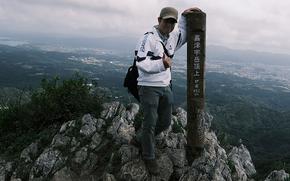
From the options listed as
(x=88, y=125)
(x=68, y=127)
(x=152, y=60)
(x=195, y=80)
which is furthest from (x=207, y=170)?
(x=68, y=127)

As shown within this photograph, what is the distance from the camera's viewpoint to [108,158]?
31.9 feet

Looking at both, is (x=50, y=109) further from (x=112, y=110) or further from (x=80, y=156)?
(x=80, y=156)

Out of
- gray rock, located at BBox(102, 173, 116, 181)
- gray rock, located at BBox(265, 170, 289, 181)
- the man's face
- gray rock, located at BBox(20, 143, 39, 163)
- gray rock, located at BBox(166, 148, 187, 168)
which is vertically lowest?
gray rock, located at BBox(265, 170, 289, 181)

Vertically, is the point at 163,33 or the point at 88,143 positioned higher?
the point at 163,33

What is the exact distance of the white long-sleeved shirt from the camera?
7.88 meters

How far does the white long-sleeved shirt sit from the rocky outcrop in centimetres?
198

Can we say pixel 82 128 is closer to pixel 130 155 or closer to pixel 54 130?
pixel 54 130

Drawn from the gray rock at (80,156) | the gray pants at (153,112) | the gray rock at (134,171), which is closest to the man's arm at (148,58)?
the gray pants at (153,112)

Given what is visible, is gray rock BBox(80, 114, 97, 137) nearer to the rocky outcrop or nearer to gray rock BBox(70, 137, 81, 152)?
the rocky outcrop

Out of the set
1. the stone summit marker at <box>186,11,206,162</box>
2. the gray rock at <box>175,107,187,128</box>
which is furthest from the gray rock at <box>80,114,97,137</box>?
the stone summit marker at <box>186,11,206,162</box>

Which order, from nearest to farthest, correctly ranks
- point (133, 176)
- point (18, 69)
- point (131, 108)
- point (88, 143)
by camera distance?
point (133, 176) < point (88, 143) < point (131, 108) < point (18, 69)

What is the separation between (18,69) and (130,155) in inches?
7510

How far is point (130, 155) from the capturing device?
9.33 metres

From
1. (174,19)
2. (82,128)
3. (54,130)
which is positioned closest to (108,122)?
(82,128)
